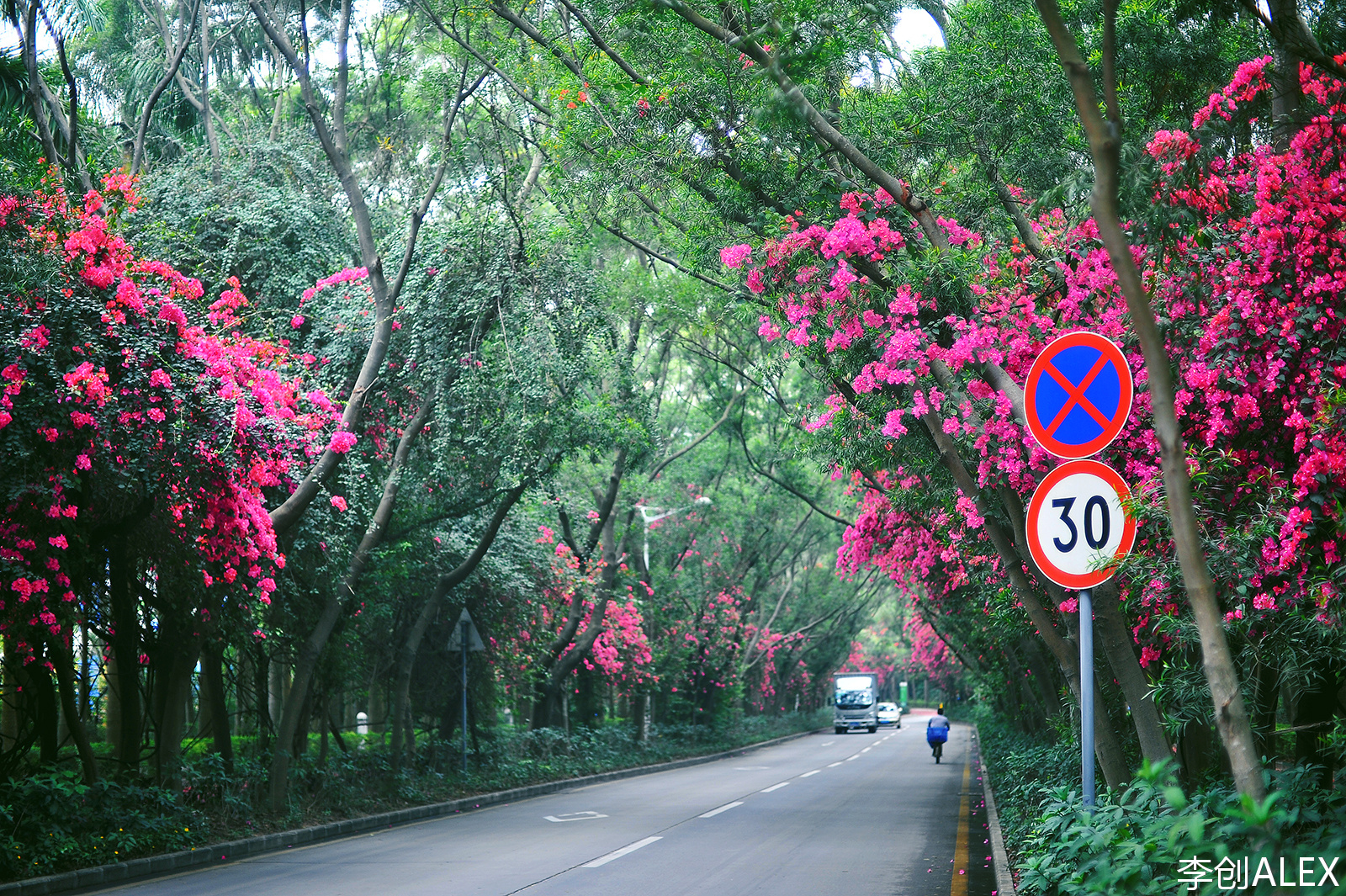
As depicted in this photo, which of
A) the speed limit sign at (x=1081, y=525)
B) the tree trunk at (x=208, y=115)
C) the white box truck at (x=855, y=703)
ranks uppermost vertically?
the tree trunk at (x=208, y=115)

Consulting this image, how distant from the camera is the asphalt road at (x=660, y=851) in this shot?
9.02 metres

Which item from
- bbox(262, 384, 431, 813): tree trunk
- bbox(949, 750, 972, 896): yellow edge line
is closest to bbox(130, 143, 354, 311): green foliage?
bbox(262, 384, 431, 813): tree trunk

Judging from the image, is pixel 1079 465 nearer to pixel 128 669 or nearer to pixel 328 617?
pixel 128 669

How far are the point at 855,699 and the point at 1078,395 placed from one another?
57.6 metres

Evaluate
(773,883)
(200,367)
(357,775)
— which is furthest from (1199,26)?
(357,775)

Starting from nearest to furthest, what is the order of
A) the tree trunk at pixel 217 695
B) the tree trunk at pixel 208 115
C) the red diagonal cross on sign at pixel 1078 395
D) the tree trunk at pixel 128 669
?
the red diagonal cross on sign at pixel 1078 395, the tree trunk at pixel 128 669, the tree trunk at pixel 217 695, the tree trunk at pixel 208 115

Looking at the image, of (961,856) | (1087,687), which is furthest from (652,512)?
(1087,687)

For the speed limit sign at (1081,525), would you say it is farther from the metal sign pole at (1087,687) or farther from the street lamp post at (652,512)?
the street lamp post at (652,512)

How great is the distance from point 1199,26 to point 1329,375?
4627 mm

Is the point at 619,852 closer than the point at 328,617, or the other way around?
the point at 619,852

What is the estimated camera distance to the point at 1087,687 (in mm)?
5398

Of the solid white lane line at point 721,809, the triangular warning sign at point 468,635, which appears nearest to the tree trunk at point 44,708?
the triangular warning sign at point 468,635

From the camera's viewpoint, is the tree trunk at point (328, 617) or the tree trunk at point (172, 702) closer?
the tree trunk at point (172, 702)

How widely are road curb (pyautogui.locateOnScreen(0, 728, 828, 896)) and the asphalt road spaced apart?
1.00 feet
